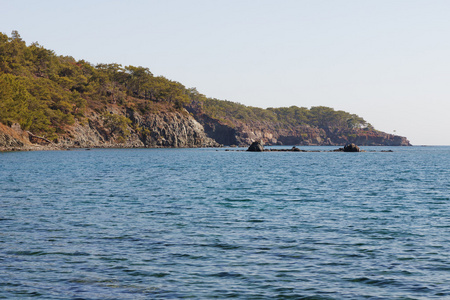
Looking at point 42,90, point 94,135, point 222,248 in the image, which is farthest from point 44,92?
point 222,248

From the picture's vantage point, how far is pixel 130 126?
194 meters

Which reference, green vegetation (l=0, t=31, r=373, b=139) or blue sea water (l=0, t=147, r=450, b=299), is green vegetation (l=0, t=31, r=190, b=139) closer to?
green vegetation (l=0, t=31, r=373, b=139)

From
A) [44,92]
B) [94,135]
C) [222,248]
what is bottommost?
[222,248]

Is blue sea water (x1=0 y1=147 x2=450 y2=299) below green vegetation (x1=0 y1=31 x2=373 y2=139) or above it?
below

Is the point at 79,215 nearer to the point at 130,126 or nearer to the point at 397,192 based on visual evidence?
the point at 397,192

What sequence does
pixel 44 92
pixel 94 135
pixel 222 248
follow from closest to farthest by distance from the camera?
pixel 222 248 < pixel 44 92 < pixel 94 135

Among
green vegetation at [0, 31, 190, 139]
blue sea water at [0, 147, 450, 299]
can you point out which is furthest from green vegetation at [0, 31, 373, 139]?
blue sea water at [0, 147, 450, 299]

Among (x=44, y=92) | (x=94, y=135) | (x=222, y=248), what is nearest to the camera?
(x=222, y=248)

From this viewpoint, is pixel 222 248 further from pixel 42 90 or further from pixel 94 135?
Result: pixel 94 135

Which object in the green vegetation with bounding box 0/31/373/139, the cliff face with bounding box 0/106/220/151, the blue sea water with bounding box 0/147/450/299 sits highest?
the green vegetation with bounding box 0/31/373/139

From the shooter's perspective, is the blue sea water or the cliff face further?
the cliff face

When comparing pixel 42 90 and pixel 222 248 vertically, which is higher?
pixel 42 90

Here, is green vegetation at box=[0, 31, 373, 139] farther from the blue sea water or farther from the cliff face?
the blue sea water

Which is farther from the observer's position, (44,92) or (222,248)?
(44,92)
